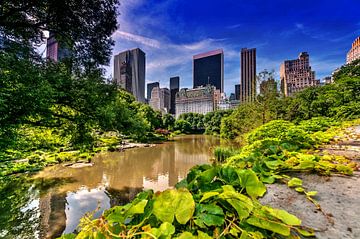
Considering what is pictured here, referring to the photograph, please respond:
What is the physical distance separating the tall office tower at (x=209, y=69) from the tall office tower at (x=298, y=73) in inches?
2997

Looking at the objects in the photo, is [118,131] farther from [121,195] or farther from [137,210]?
[137,210]

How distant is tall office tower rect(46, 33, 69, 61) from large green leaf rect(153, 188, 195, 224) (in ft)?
19.7

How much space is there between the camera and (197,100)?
8362 cm

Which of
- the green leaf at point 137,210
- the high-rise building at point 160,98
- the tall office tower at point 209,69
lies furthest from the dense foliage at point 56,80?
the tall office tower at point 209,69

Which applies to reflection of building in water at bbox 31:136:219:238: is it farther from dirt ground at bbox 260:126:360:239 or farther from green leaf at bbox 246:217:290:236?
green leaf at bbox 246:217:290:236

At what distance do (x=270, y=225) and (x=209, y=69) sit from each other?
138m

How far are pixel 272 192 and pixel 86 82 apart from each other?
5.26 metres

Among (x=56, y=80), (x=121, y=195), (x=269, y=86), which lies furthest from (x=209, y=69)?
(x=56, y=80)

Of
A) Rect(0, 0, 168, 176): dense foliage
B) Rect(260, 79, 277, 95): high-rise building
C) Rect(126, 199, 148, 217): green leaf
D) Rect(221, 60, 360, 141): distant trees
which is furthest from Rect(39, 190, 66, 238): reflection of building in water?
Rect(260, 79, 277, 95): high-rise building

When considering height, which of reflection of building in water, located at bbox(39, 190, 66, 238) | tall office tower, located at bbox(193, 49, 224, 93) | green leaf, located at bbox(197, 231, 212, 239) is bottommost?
reflection of building in water, located at bbox(39, 190, 66, 238)

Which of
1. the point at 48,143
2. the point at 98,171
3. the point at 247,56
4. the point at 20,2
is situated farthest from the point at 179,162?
the point at 247,56

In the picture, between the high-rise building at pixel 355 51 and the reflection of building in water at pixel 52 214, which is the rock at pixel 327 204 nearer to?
the reflection of building in water at pixel 52 214

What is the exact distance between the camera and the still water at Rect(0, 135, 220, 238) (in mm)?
4465

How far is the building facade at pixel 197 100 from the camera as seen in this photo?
8088 centimetres
